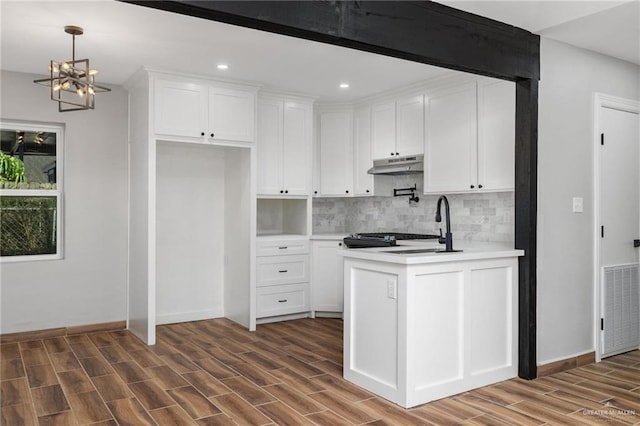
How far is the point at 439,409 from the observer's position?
3012 mm

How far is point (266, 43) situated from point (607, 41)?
2.53m

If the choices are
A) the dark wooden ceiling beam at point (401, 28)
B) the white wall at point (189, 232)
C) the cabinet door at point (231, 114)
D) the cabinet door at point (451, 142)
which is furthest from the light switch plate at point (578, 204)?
the white wall at point (189, 232)

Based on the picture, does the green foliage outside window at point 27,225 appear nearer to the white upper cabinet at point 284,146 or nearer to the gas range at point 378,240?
the white upper cabinet at point 284,146

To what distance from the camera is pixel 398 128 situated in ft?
17.2

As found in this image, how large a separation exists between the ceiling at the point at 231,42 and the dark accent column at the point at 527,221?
562 mm

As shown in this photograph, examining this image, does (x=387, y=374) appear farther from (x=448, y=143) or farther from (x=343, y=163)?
(x=343, y=163)

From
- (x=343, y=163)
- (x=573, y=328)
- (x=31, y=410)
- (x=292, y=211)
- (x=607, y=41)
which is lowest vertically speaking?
Result: (x=31, y=410)

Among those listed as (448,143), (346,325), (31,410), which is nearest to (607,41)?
(448,143)

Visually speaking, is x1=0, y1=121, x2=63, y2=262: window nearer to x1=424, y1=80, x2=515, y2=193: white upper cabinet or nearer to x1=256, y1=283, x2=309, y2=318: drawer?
x1=256, y1=283, x2=309, y2=318: drawer

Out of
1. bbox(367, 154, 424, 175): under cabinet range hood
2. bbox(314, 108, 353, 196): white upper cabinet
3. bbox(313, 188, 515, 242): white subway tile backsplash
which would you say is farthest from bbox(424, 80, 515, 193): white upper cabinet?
bbox(314, 108, 353, 196): white upper cabinet

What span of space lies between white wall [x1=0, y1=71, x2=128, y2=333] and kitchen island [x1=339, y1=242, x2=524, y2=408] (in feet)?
9.11

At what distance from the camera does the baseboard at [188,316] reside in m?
5.27

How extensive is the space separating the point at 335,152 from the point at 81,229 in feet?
9.25

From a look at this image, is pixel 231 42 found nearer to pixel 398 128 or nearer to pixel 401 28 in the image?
pixel 401 28
